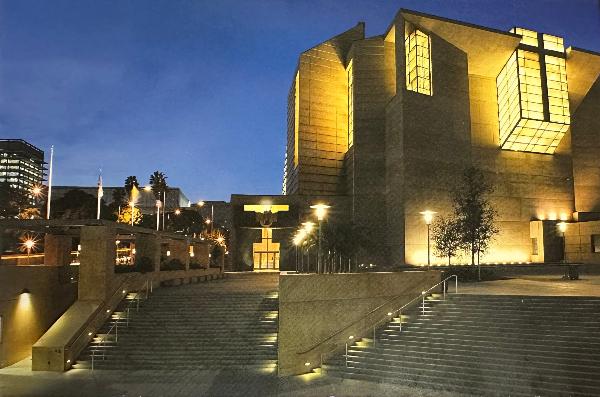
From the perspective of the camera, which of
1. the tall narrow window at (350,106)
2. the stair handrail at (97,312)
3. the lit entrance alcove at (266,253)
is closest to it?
the stair handrail at (97,312)

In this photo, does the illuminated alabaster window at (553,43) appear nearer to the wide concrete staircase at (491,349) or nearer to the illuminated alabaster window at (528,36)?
the illuminated alabaster window at (528,36)

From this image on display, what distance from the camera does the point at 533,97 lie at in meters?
47.2

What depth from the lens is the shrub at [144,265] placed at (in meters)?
26.7

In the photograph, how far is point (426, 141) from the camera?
1725 inches

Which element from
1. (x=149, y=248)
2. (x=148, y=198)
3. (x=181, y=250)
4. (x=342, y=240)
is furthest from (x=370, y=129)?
(x=148, y=198)

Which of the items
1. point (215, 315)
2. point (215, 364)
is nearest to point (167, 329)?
point (215, 315)

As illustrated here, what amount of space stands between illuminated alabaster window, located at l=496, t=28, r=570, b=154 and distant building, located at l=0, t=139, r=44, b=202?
345 feet

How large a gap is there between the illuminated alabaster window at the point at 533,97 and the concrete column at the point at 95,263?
40.1 m

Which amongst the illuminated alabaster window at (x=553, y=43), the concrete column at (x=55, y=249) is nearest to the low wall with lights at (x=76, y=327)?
the concrete column at (x=55, y=249)

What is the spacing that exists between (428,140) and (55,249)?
3296 centimetres

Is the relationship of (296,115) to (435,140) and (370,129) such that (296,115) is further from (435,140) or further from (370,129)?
(435,140)

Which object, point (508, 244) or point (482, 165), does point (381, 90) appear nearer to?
point (482, 165)

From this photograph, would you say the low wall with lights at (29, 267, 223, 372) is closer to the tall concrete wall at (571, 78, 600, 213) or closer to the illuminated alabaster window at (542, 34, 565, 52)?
the illuminated alabaster window at (542, 34, 565, 52)

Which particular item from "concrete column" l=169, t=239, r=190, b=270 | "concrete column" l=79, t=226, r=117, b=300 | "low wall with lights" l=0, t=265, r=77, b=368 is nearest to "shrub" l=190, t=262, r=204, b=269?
"concrete column" l=169, t=239, r=190, b=270
